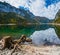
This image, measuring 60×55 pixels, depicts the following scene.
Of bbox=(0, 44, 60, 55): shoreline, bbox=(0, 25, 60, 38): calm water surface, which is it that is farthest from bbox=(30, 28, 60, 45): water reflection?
bbox=(0, 44, 60, 55): shoreline

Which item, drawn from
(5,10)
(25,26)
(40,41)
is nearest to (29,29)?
(25,26)

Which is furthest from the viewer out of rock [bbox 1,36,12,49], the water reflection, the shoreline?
the water reflection

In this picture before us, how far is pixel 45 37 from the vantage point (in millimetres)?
5992

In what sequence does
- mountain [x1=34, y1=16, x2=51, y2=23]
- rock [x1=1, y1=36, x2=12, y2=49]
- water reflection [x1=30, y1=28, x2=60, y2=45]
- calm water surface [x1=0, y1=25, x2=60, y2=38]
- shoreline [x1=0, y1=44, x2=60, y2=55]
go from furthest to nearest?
mountain [x1=34, y1=16, x2=51, y2=23]
calm water surface [x1=0, y1=25, x2=60, y2=38]
water reflection [x1=30, y1=28, x2=60, y2=45]
rock [x1=1, y1=36, x2=12, y2=49]
shoreline [x1=0, y1=44, x2=60, y2=55]

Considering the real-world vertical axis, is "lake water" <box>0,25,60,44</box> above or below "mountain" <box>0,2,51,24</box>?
below

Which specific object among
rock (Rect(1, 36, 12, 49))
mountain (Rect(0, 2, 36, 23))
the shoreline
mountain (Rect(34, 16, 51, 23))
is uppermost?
mountain (Rect(0, 2, 36, 23))

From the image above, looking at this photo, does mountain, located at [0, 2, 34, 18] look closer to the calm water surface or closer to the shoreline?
the calm water surface

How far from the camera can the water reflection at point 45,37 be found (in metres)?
5.96

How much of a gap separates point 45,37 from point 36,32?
1.25 feet

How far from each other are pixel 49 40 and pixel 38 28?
545mm

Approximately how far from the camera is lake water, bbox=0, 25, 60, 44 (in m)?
6.02

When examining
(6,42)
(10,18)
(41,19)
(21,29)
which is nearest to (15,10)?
(10,18)

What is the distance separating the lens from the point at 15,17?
6395 mm

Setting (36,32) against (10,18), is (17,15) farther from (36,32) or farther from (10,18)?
(36,32)
